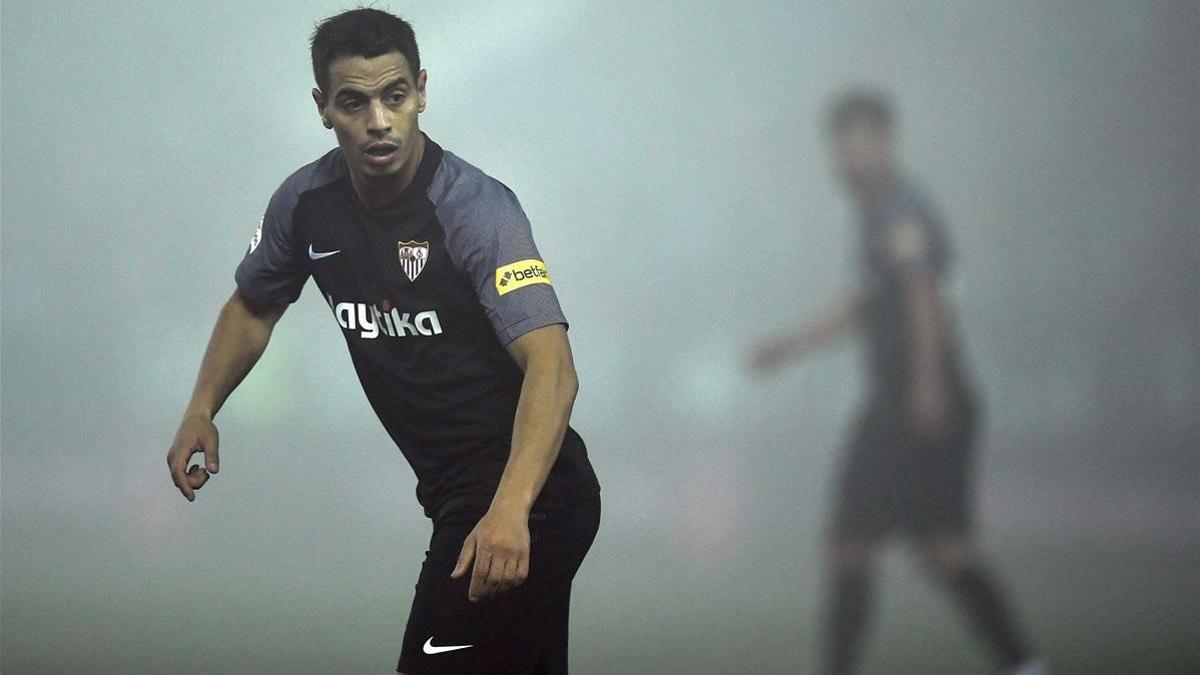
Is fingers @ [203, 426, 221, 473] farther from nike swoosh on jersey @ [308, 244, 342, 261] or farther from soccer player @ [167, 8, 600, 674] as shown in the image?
nike swoosh on jersey @ [308, 244, 342, 261]

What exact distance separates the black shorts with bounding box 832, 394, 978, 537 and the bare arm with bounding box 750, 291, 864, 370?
0.83 ft

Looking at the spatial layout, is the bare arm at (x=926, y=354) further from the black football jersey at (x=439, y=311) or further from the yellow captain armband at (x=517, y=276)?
the yellow captain armband at (x=517, y=276)

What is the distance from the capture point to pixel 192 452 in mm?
2857

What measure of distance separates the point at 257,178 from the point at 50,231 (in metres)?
0.70

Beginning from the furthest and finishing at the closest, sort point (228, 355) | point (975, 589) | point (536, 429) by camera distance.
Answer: point (975, 589) → point (228, 355) → point (536, 429)

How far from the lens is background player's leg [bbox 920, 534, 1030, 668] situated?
389 centimetres

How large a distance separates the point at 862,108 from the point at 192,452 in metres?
2.55

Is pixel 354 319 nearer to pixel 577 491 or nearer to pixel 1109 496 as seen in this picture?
pixel 577 491

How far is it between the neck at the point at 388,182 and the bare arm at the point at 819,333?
78.4 inches

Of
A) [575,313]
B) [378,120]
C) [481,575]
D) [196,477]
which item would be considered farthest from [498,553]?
[575,313]

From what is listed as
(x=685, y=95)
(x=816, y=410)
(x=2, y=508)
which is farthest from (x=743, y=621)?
(x=2, y=508)

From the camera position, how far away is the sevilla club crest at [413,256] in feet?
8.77

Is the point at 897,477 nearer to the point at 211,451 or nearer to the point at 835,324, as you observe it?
the point at 835,324

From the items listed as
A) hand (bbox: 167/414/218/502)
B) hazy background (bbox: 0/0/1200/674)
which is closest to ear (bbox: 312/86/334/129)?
hand (bbox: 167/414/218/502)
